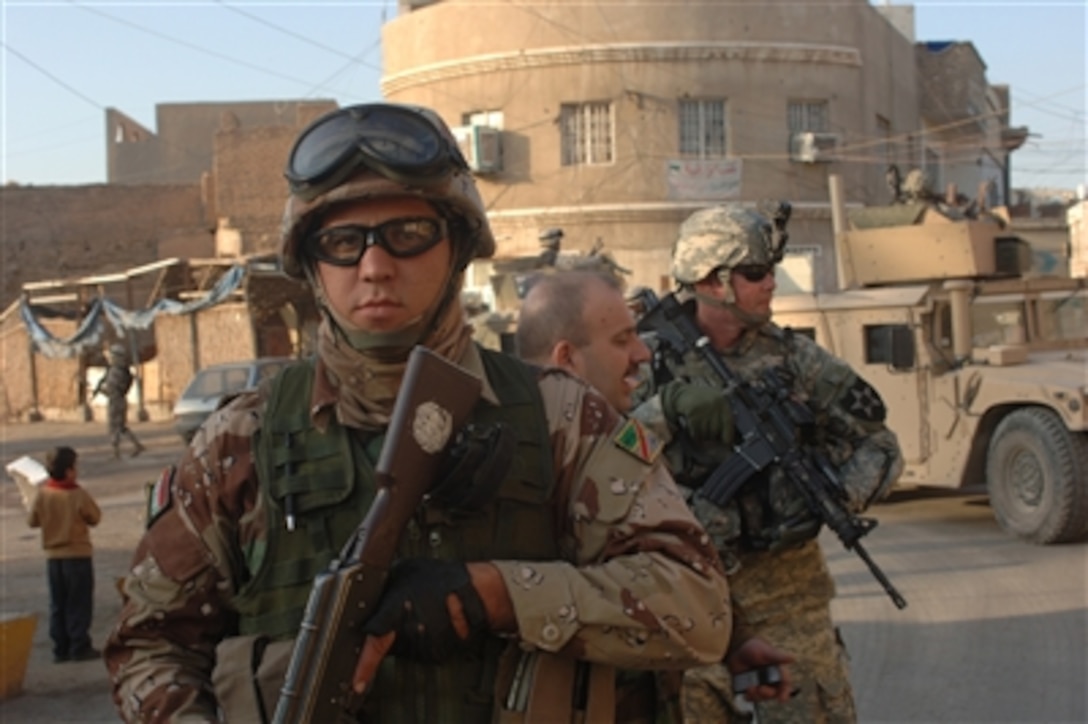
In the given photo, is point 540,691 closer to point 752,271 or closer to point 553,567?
point 553,567

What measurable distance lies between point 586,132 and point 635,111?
1.04 m

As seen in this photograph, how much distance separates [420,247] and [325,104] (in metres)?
32.6

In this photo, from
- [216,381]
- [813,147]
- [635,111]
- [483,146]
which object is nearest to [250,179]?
[483,146]

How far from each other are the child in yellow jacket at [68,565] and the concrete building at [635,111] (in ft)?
63.2

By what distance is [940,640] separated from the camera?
23.2ft

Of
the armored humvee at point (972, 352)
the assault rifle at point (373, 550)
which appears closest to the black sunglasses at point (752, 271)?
the assault rifle at point (373, 550)

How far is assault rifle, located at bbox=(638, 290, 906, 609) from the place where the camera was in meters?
3.85

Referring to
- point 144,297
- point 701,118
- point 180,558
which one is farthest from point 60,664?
point 144,297

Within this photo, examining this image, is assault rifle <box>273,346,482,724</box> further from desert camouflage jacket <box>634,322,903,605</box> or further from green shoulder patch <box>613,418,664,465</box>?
desert camouflage jacket <box>634,322,903,605</box>

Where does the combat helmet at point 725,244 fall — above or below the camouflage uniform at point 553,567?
above

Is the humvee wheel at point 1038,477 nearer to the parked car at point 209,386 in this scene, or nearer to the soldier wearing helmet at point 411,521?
the soldier wearing helmet at point 411,521

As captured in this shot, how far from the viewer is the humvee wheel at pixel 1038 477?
9.46 metres

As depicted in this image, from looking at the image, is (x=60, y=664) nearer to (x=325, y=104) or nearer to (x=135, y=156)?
(x=325, y=104)

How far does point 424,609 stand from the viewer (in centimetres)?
181
